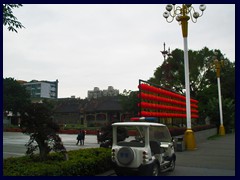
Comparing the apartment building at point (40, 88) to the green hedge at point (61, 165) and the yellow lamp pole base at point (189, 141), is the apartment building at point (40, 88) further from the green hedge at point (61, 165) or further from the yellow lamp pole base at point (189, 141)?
the green hedge at point (61, 165)

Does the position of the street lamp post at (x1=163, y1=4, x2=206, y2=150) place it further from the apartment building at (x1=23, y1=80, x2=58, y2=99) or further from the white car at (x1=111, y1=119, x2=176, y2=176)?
the apartment building at (x1=23, y1=80, x2=58, y2=99)

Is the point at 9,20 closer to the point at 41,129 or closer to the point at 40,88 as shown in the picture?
the point at 41,129

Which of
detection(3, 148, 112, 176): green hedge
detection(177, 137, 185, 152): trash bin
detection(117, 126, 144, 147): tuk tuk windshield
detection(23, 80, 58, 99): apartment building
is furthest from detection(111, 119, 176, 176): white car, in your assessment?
detection(23, 80, 58, 99): apartment building

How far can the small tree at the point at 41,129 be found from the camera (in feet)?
27.9

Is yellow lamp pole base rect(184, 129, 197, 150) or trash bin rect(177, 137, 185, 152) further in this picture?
yellow lamp pole base rect(184, 129, 197, 150)

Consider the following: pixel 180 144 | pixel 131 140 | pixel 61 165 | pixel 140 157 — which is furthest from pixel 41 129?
pixel 180 144

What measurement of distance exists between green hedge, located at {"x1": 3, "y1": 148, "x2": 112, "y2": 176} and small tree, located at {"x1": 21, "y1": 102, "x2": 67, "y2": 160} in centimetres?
41

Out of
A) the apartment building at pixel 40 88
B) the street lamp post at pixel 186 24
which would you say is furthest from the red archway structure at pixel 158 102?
the apartment building at pixel 40 88

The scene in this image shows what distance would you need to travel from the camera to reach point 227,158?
12836 millimetres

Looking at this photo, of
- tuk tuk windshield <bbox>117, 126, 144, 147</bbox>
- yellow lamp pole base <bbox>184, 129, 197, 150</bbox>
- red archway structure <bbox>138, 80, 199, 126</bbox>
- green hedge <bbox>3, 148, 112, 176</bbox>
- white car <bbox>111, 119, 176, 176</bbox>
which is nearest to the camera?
green hedge <bbox>3, 148, 112, 176</bbox>

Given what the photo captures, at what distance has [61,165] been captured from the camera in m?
7.81

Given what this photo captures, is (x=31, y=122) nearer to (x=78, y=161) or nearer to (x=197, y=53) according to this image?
(x=78, y=161)

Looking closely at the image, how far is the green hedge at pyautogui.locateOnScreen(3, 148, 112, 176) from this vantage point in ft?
23.6

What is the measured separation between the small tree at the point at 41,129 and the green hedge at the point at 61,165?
0.41 metres
